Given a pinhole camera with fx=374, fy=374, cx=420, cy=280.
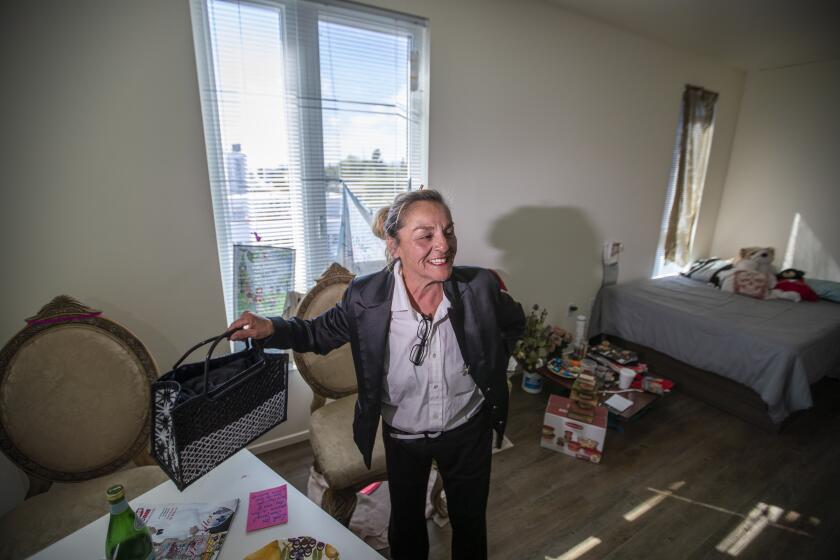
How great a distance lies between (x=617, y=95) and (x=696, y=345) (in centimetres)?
195

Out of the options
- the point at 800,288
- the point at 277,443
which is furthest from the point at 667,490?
the point at 800,288

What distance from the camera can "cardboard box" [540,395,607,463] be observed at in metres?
2.08

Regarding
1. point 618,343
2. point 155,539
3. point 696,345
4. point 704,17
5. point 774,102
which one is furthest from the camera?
point 774,102

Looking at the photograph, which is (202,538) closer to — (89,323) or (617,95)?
(89,323)

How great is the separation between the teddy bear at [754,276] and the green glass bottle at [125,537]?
13.9ft

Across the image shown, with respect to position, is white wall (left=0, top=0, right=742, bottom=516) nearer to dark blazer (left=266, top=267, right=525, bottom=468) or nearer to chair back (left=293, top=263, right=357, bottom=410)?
chair back (left=293, top=263, right=357, bottom=410)

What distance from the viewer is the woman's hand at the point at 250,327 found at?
3.42 ft

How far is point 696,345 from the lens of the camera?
8.81ft

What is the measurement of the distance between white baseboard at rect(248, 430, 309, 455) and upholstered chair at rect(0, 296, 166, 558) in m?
0.71

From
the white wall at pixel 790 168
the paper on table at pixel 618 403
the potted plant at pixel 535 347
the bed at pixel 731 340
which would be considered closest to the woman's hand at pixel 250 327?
the potted plant at pixel 535 347

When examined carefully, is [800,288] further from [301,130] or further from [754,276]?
[301,130]

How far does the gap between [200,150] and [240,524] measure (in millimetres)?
1476

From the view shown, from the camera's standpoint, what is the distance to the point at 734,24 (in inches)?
103

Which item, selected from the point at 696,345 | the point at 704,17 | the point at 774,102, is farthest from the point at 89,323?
the point at 774,102
